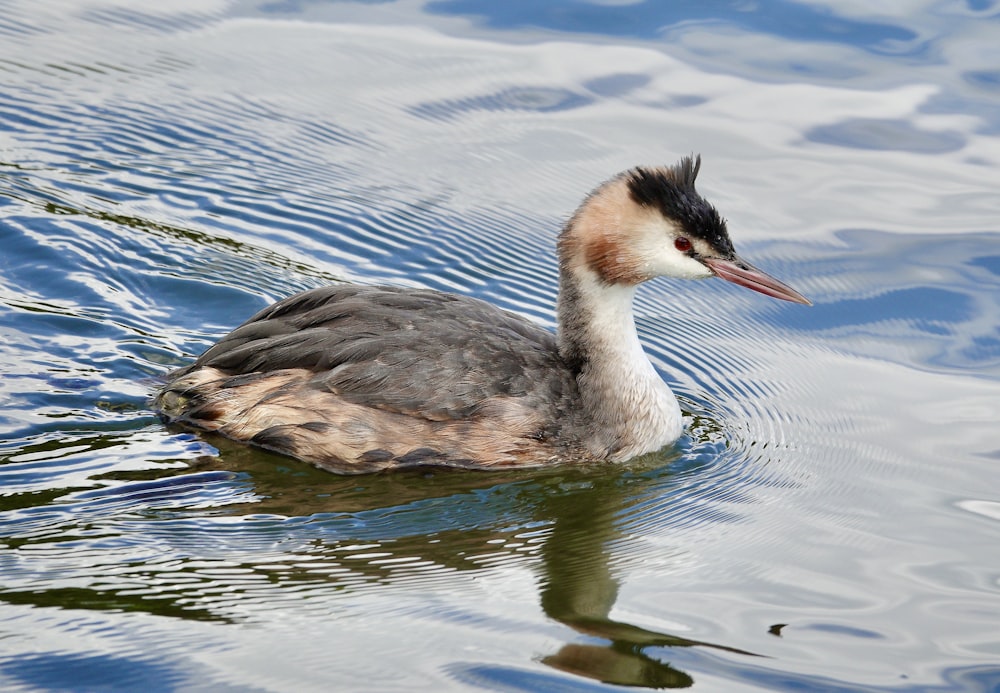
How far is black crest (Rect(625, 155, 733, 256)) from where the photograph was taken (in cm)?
717

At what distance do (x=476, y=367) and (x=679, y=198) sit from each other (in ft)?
4.40

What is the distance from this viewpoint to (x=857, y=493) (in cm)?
690

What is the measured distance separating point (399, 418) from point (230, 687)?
7.41ft

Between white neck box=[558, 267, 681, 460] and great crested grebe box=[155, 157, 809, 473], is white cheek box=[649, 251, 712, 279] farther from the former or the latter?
white neck box=[558, 267, 681, 460]

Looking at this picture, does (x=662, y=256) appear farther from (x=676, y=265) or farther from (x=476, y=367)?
(x=476, y=367)

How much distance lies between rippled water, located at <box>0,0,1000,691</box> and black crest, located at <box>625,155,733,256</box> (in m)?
1.17

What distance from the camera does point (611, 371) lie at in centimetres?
739

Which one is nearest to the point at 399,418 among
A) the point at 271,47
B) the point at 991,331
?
the point at 991,331

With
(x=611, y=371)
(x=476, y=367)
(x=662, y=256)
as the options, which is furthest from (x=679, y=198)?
(x=476, y=367)

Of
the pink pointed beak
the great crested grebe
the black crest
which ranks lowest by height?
the great crested grebe

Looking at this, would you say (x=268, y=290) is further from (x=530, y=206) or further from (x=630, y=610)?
(x=630, y=610)

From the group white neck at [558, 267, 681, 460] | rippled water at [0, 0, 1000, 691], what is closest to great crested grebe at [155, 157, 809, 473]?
white neck at [558, 267, 681, 460]

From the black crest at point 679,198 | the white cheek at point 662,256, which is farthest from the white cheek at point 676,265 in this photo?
the black crest at point 679,198

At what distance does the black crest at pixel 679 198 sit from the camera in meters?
7.17
